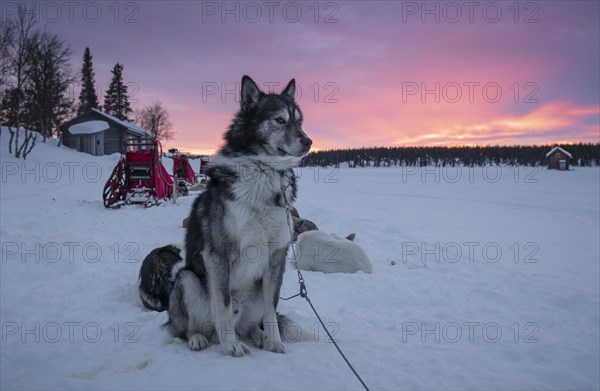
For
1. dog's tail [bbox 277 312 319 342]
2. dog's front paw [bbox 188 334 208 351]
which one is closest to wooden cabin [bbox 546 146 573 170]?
dog's tail [bbox 277 312 319 342]

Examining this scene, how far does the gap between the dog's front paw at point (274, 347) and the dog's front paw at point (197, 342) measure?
20.9 inches

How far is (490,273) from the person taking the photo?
6.10m

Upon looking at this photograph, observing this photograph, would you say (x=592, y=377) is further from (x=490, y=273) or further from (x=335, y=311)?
(x=490, y=273)

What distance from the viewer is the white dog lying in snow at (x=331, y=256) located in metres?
6.04

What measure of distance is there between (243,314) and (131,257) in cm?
419

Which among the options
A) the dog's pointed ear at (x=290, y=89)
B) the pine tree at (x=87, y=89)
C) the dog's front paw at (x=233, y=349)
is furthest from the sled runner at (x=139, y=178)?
the pine tree at (x=87, y=89)

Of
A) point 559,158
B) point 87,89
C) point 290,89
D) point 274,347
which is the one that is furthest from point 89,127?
point 559,158

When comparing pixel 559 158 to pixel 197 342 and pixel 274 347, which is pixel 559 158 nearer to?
pixel 274 347

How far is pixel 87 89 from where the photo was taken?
5806 centimetres

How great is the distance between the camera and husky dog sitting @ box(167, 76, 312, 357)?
2740mm

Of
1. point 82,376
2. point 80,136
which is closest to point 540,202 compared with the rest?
point 82,376

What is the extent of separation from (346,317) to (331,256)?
205 cm

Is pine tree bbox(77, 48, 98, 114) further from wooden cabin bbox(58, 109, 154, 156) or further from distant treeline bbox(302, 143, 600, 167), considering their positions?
distant treeline bbox(302, 143, 600, 167)

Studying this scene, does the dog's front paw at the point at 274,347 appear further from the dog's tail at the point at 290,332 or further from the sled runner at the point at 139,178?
the sled runner at the point at 139,178
